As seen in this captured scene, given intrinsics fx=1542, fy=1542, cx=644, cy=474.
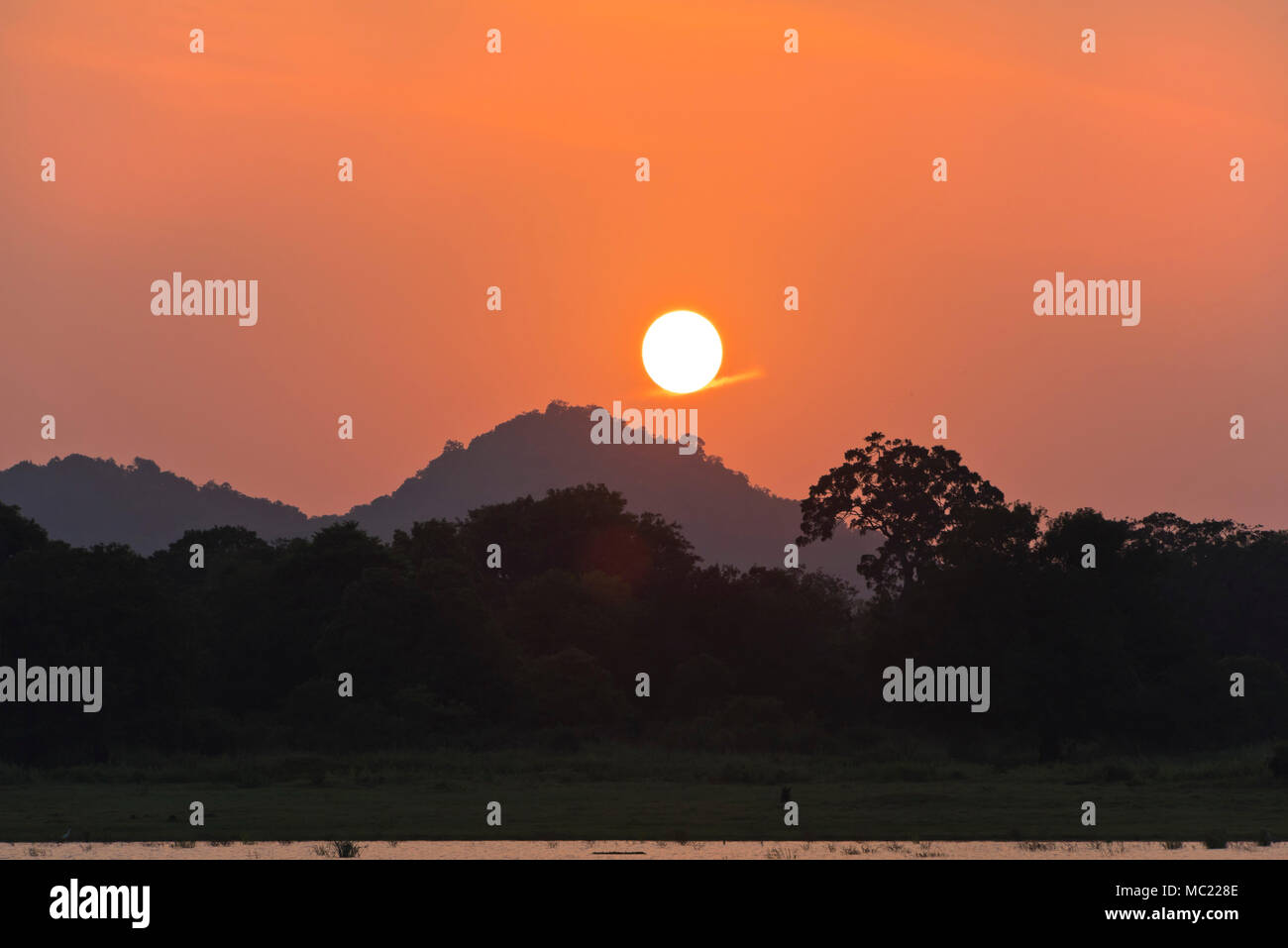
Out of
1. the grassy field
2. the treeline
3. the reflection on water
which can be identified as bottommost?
the grassy field

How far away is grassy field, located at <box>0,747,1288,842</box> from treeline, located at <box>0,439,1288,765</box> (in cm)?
541

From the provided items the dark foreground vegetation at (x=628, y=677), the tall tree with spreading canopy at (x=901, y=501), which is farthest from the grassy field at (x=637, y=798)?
the tall tree with spreading canopy at (x=901, y=501)

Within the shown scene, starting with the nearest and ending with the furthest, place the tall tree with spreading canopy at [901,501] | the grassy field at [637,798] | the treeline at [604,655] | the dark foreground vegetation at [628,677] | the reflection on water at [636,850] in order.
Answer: the reflection on water at [636,850], the grassy field at [637,798], the dark foreground vegetation at [628,677], the treeline at [604,655], the tall tree with spreading canopy at [901,501]

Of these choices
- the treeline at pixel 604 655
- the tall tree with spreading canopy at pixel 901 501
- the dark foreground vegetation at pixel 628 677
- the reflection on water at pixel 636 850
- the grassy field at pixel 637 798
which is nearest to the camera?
the reflection on water at pixel 636 850

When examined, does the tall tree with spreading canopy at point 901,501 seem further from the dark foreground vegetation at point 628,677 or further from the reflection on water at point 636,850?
the reflection on water at point 636,850

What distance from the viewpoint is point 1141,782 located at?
51.8 metres

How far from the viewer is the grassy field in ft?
127

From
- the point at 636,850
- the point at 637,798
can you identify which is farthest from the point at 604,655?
the point at 636,850

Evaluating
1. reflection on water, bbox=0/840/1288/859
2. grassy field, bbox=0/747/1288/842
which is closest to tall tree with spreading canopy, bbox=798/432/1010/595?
grassy field, bbox=0/747/1288/842

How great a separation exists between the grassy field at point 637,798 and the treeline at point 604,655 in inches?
213

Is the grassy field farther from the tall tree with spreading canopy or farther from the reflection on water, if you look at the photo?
the tall tree with spreading canopy

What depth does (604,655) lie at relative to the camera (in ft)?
283

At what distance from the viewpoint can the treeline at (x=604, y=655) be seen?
65.4 meters
